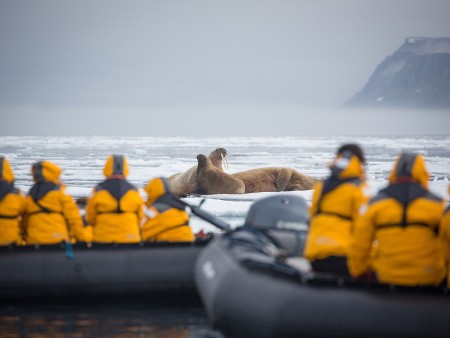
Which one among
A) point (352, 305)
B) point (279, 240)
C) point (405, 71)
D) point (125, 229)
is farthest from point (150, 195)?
point (405, 71)

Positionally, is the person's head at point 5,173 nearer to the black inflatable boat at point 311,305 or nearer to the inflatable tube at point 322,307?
the black inflatable boat at point 311,305

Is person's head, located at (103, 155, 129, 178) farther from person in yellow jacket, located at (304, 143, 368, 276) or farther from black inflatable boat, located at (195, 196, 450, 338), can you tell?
person in yellow jacket, located at (304, 143, 368, 276)

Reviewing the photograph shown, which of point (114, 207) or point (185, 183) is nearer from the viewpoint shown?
point (114, 207)

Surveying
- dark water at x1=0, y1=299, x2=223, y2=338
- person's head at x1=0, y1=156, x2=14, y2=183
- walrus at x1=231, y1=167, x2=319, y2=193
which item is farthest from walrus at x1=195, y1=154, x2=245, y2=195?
dark water at x1=0, y1=299, x2=223, y2=338

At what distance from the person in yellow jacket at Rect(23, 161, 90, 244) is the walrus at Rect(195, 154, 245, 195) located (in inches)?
354

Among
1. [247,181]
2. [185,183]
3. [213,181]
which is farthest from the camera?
[247,181]

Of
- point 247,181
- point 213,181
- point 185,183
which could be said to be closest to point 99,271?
point 213,181

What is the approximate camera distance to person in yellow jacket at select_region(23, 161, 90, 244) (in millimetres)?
7598

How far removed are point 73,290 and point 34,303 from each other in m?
0.38

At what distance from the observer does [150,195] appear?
310 inches

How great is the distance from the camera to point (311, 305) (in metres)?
5.31

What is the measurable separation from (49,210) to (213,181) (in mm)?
9274

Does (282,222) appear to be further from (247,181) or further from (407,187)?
(247,181)

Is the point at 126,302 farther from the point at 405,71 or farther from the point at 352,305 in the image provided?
the point at 405,71
